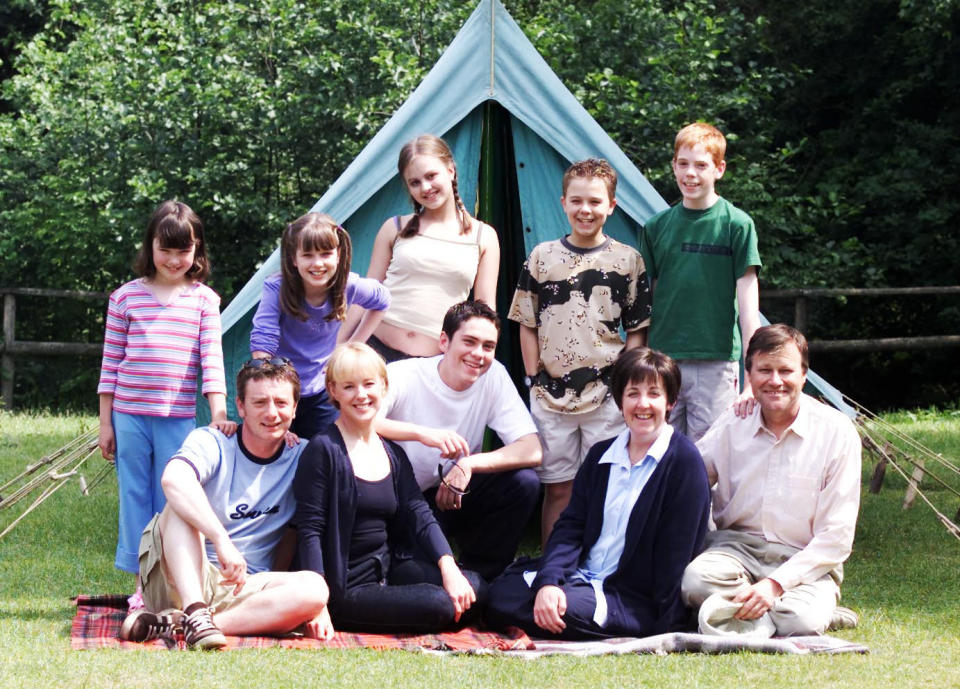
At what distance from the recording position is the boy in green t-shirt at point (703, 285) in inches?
150

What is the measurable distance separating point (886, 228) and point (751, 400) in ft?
24.0

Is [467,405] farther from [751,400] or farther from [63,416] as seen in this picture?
[63,416]

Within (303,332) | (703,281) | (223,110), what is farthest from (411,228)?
(223,110)

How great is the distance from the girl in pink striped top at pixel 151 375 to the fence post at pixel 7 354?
619 cm

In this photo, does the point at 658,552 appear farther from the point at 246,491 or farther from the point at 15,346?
the point at 15,346

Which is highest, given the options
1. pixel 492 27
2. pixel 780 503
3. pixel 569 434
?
pixel 492 27

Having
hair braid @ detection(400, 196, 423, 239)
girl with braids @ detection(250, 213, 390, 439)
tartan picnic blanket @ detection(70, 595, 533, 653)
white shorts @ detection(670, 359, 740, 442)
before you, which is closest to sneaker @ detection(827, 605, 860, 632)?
→ white shorts @ detection(670, 359, 740, 442)

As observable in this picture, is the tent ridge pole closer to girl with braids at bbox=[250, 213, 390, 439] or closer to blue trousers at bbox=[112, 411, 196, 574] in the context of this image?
girl with braids at bbox=[250, 213, 390, 439]

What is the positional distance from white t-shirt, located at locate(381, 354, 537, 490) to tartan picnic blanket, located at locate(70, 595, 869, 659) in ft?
2.20

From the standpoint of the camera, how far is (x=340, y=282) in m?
3.69

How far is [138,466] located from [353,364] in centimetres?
73

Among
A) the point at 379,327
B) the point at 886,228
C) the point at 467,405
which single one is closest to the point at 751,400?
the point at 467,405

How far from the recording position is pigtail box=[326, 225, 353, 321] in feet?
12.1

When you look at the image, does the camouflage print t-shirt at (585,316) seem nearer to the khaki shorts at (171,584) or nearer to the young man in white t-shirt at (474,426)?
→ the young man in white t-shirt at (474,426)
